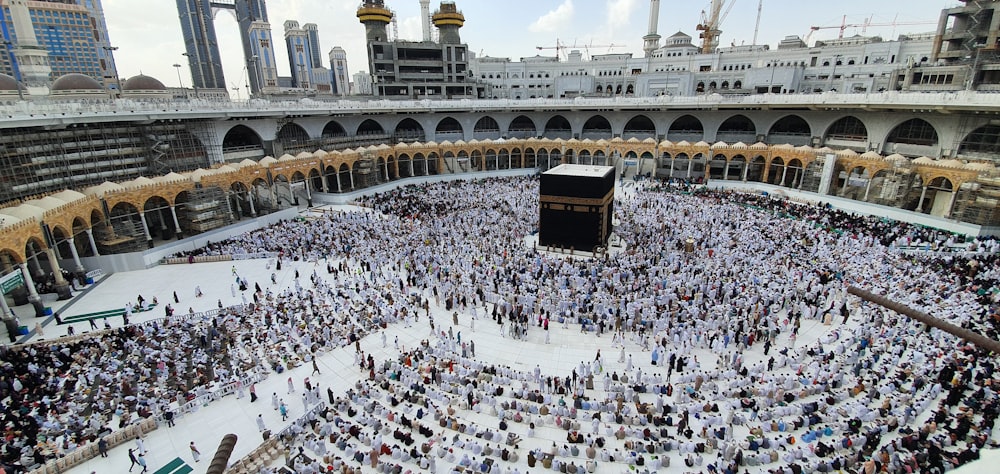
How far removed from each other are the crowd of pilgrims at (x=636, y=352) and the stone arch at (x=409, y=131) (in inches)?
910

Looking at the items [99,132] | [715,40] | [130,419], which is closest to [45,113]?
[99,132]

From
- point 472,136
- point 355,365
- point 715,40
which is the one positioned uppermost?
point 715,40

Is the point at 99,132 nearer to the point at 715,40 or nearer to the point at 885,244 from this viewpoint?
the point at 885,244

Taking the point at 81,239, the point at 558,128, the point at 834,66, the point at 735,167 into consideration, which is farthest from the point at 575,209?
the point at 834,66

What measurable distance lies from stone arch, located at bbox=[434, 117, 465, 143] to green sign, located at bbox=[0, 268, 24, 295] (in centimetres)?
3333

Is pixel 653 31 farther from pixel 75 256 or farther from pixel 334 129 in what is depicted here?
pixel 75 256

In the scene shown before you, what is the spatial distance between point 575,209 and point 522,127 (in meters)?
28.5

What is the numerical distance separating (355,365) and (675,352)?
31.3ft

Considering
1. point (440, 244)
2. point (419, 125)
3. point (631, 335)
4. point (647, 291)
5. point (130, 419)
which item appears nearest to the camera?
point (130, 419)

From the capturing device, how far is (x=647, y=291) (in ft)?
55.5

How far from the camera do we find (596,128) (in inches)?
1831

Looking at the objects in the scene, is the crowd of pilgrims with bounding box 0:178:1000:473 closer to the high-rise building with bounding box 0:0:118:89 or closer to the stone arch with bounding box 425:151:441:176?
the stone arch with bounding box 425:151:441:176

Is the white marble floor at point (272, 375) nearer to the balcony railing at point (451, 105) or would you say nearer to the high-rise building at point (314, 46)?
the balcony railing at point (451, 105)

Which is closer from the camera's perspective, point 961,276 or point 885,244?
point 961,276
